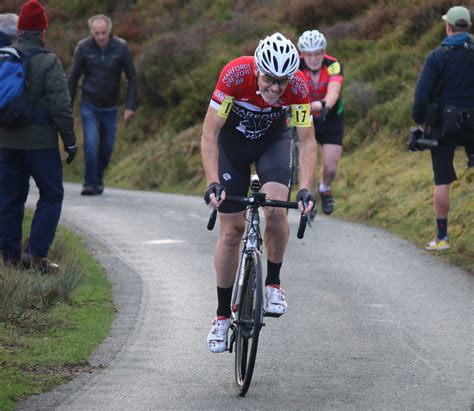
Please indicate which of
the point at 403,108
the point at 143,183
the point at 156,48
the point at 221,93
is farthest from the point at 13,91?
the point at 156,48

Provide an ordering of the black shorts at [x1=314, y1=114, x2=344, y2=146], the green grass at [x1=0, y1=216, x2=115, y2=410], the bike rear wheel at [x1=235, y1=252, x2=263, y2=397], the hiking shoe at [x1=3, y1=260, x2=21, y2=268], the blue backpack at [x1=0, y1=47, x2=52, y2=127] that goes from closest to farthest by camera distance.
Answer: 1. the bike rear wheel at [x1=235, y1=252, x2=263, y2=397]
2. the green grass at [x1=0, y1=216, x2=115, y2=410]
3. the blue backpack at [x1=0, y1=47, x2=52, y2=127]
4. the hiking shoe at [x1=3, y1=260, x2=21, y2=268]
5. the black shorts at [x1=314, y1=114, x2=344, y2=146]

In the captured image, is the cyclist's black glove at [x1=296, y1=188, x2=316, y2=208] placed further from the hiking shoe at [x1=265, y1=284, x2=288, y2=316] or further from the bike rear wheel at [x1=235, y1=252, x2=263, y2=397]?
the hiking shoe at [x1=265, y1=284, x2=288, y2=316]

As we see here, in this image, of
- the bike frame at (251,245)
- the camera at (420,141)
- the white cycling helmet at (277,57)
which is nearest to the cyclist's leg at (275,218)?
the bike frame at (251,245)

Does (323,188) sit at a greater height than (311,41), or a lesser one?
lesser

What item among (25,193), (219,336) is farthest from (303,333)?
(25,193)

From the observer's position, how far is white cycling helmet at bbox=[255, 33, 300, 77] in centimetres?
677

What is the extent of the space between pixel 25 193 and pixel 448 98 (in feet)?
13.5

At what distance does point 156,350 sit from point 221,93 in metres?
1.74

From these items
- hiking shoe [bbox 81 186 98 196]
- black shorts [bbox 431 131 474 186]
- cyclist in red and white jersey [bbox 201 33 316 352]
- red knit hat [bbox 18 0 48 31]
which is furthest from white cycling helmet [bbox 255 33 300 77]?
hiking shoe [bbox 81 186 98 196]

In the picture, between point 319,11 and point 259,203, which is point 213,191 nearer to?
point 259,203

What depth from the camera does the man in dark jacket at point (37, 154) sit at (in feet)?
31.0

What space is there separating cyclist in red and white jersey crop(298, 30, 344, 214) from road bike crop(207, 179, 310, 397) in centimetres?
608

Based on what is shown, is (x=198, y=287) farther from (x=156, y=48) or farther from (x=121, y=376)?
(x=156, y=48)

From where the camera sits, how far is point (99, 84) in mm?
16859
